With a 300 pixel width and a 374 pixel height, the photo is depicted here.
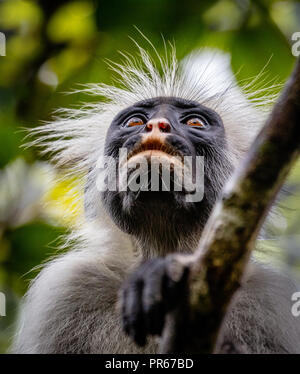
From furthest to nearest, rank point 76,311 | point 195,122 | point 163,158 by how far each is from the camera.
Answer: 1. point 195,122
2. point 76,311
3. point 163,158

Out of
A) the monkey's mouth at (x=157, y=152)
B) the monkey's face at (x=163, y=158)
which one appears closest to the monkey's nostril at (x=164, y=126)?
the monkey's face at (x=163, y=158)

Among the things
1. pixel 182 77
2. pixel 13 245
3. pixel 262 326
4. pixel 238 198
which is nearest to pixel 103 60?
pixel 182 77

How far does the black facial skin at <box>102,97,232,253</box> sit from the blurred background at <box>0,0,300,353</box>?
39 cm

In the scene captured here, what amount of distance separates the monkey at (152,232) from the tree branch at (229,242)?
0.43 metres

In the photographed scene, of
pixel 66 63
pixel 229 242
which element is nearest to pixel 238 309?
pixel 229 242

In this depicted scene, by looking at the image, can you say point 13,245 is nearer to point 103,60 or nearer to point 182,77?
point 103,60

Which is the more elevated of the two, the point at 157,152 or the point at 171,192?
the point at 157,152

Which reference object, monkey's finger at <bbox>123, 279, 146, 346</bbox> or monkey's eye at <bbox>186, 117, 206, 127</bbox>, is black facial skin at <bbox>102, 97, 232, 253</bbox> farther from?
monkey's finger at <bbox>123, 279, 146, 346</bbox>

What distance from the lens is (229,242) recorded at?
1.86 m

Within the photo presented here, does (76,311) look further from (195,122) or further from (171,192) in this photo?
(195,122)

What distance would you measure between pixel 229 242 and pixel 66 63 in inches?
112

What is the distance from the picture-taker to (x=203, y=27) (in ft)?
11.2

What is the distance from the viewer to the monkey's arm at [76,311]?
10.2 feet
